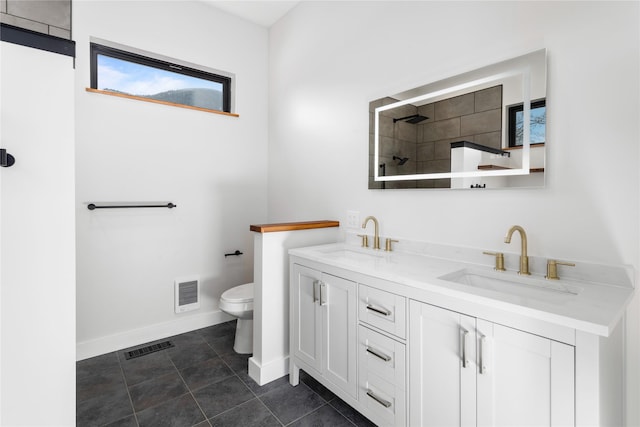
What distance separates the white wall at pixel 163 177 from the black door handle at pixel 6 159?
1.47 metres

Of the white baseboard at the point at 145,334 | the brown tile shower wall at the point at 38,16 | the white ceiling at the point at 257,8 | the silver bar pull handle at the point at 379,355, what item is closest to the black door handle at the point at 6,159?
the brown tile shower wall at the point at 38,16

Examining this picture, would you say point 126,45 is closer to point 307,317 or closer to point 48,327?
point 48,327

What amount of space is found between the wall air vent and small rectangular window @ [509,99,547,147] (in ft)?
8.44

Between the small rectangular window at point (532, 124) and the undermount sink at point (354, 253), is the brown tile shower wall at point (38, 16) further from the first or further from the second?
the small rectangular window at point (532, 124)

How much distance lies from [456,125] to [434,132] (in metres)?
0.14

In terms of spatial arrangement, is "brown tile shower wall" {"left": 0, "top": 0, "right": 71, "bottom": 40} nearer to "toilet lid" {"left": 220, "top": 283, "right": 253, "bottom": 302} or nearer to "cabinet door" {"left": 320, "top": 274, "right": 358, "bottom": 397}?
"cabinet door" {"left": 320, "top": 274, "right": 358, "bottom": 397}

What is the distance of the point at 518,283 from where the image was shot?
53.4 inches

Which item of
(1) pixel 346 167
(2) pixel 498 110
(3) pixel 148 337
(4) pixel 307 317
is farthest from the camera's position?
(3) pixel 148 337

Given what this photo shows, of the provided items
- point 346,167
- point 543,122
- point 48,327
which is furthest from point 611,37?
point 48,327

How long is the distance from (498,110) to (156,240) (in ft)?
8.36

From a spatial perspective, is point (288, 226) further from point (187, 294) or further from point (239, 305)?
point (187, 294)

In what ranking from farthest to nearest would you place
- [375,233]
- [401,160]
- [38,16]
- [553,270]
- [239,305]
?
1. [239,305]
2. [375,233]
3. [401,160]
4. [553,270]
5. [38,16]

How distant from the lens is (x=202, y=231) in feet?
9.35

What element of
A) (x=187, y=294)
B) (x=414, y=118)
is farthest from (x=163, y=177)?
(x=414, y=118)
